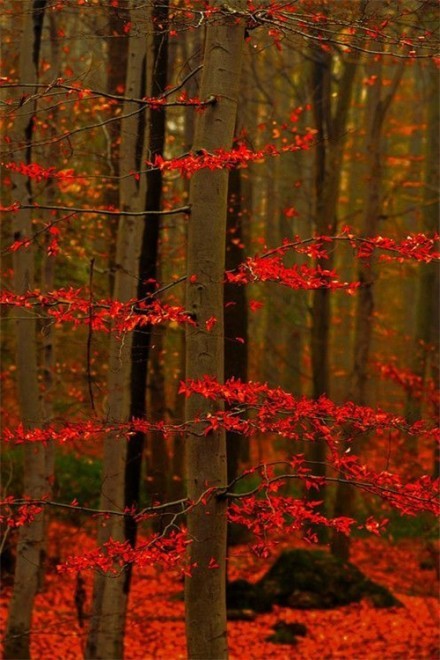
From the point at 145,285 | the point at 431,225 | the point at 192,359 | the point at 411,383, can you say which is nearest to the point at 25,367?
the point at 145,285

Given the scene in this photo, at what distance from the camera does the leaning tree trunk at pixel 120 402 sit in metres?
8.59

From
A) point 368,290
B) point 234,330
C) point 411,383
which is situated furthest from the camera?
point 368,290

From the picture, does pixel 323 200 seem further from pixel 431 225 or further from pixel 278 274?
pixel 278 274

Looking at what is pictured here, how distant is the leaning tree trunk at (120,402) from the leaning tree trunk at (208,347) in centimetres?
241

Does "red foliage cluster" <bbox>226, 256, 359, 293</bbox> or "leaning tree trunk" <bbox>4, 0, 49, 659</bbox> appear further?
"leaning tree trunk" <bbox>4, 0, 49, 659</bbox>

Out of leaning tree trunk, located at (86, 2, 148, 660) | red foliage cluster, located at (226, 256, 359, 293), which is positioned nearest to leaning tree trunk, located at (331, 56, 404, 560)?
leaning tree trunk, located at (86, 2, 148, 660)

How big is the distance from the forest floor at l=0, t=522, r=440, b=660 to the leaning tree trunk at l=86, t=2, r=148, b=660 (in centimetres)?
111

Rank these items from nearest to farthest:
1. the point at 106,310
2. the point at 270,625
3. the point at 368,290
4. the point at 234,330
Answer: the point at 106,310, the point at 234,330, the point at 270,625, the point at 368,290

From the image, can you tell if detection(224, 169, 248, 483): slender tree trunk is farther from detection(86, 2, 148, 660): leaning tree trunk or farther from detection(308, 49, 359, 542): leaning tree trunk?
detection(308, 49, 359, 542): leaning tree trunk

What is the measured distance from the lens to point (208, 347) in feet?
19.7

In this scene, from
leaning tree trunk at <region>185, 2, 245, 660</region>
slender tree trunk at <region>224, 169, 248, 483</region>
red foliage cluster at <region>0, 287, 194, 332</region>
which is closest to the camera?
red foliage cluster at <region>0, 287, 194, 332</region>

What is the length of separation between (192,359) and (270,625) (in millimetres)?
6674

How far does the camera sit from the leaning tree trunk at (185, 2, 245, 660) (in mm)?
6020

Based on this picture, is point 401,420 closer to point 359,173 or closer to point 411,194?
A: point 359,173
